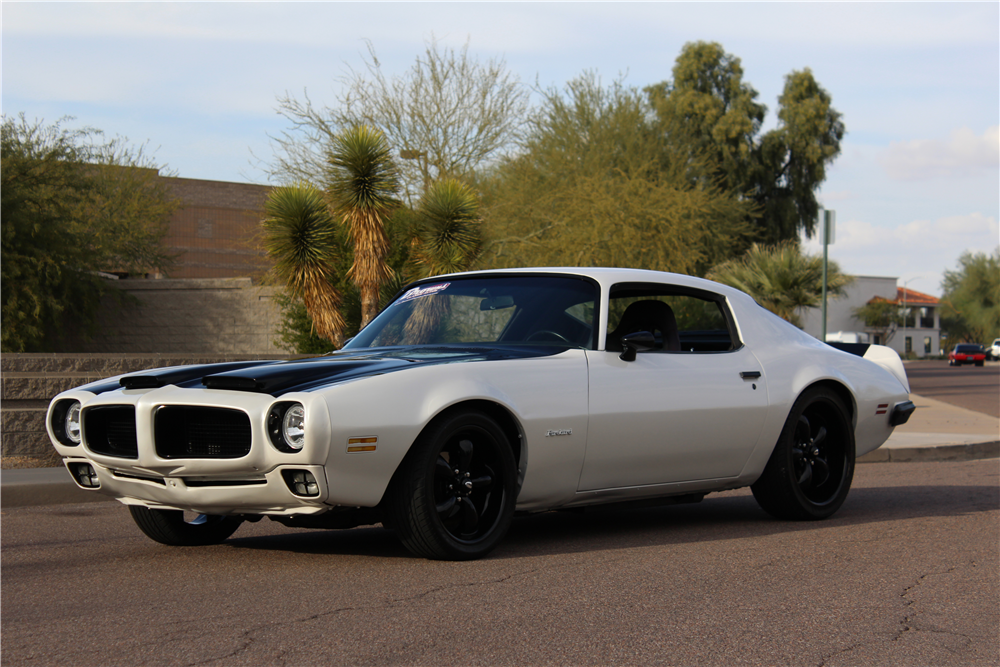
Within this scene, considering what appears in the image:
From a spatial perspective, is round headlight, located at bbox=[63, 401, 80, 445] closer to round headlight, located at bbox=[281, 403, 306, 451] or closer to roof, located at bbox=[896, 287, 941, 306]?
round headlight, located at bbox=[281, 403, 306, 451]

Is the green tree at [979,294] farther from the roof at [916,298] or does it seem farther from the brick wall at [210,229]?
the brick wall at [210,229]

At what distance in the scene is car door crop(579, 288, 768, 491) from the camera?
585cm

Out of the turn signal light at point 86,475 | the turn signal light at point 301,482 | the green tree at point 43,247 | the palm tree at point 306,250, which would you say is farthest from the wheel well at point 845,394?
the green tree at point 43,247

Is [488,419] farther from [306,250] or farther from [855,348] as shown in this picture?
[306,250]

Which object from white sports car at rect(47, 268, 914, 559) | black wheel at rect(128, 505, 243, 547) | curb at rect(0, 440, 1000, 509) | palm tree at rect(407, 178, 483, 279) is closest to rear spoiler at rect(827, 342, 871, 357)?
white sports car at rect(47, 268, 914, 559)

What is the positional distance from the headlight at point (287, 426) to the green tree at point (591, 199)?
20.2m

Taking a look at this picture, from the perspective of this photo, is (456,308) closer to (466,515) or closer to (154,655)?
(466,515)

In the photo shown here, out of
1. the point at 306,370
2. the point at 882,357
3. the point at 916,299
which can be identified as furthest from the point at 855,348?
the point at 916,299

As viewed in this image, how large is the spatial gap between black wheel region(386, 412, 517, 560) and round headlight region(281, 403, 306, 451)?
56 cm

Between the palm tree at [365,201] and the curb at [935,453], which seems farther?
the palm tree at [365,201]

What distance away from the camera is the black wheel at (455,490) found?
16.6 feet

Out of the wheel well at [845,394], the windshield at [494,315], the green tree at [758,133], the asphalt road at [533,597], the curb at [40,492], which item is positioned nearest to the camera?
the asphalt road at [533,597]

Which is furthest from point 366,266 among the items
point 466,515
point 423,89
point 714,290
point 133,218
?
point 133,218

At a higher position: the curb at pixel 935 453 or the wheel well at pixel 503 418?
the wheel well at pixel 503 418
